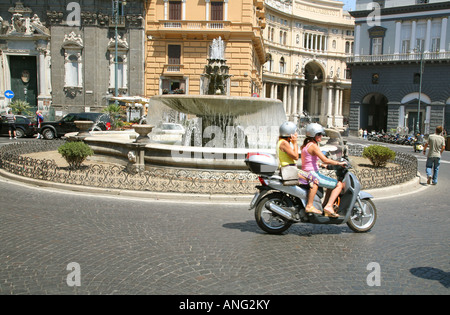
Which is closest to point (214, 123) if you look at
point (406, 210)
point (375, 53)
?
point (406, 210)

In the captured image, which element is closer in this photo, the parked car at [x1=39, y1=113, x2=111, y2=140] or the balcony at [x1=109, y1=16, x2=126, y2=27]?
the parked car at [x1=39, y1=113, x2=111, y2=140]

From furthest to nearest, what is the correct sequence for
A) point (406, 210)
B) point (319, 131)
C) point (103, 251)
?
point (406, 210) < point (319, 131) < point (103, 251)

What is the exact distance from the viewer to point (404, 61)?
43.0m

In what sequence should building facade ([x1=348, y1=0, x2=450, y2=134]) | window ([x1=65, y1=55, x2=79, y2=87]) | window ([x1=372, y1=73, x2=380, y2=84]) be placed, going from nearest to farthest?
window ([x1=65, y1=55, x2=79, y2=87]) → building facade ([x1=348, y1=0, x2=450, y2=134]) → window ([x1=372, y1=73, x2=380, y2=84])

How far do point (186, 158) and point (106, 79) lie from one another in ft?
87.8

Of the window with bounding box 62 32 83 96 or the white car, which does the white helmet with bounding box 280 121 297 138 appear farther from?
the window with bounding box 62 32 83 96

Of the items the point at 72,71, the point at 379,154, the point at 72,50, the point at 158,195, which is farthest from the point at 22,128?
the point at 379,154

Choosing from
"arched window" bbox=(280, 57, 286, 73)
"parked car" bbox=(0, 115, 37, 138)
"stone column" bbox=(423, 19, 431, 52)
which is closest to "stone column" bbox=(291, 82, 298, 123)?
"arched window" bbox=(280, 57, 286, 73)

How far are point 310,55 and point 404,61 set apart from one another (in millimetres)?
27270

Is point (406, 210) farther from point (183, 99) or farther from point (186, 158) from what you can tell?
point (183, 99)

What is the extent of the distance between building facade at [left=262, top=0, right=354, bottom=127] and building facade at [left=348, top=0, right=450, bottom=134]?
19.5 metres

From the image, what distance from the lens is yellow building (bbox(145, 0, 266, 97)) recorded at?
33.4 m

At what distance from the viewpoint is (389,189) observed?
10.2 m

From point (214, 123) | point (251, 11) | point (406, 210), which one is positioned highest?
point (251, 11)
